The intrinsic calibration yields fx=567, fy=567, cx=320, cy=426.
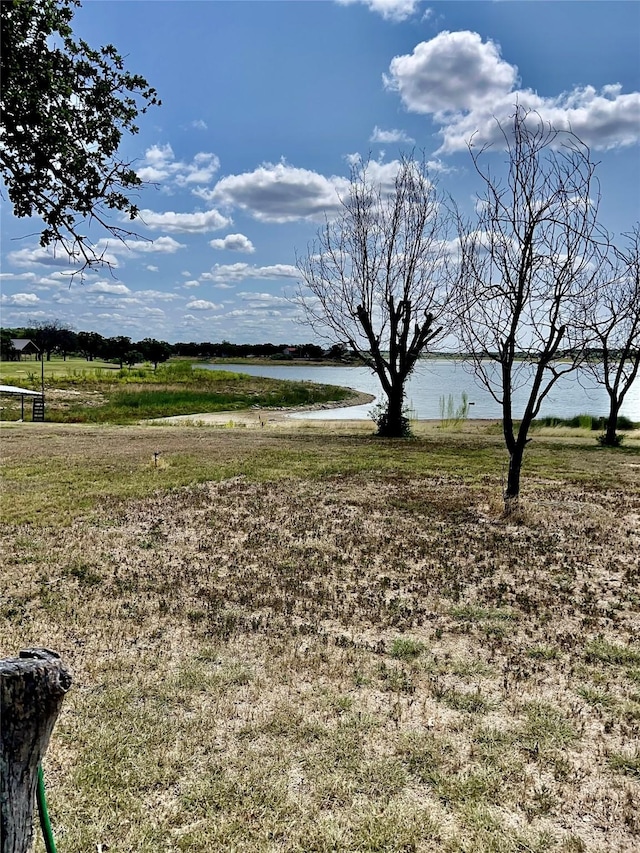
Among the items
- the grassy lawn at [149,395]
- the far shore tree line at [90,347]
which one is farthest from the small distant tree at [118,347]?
the grassy lawn at [149,395]

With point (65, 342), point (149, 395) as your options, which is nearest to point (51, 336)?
point (65, 342)

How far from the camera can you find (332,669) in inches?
158

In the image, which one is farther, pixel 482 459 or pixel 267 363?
pixel 267 363

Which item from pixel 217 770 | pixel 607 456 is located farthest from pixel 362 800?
pixel 607 456

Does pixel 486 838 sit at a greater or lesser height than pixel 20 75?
lesser

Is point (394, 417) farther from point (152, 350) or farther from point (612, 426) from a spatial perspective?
point (152, 350)

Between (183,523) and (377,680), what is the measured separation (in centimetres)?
453

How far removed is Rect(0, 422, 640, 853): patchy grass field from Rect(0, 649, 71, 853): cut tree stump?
0.99 m

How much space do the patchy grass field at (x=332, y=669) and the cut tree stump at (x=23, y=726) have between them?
0.99 meters

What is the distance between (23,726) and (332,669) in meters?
2.67

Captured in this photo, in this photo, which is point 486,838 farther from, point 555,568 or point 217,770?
point 555,568

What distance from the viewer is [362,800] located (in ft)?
9.05

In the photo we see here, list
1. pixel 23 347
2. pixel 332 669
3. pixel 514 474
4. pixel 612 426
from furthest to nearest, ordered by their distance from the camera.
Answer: pixel 23 347 → pixel 612 426 → pixel 514 474 → pixel 332 669

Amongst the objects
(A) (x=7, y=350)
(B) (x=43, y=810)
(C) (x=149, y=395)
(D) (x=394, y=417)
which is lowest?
(C) (x=149, y=395)
